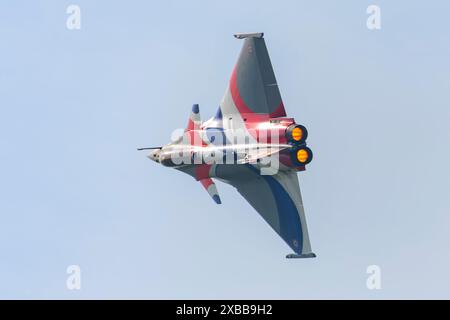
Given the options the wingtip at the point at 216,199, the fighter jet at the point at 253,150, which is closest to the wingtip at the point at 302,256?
the fighter jet at the point at 253,150

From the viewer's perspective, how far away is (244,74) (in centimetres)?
8612

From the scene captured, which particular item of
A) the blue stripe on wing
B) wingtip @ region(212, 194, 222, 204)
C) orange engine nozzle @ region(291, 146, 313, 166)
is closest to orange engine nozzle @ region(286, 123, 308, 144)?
orange engine nozzle @ region(291, 146, 313, 166)

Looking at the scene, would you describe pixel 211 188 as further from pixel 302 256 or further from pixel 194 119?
pixel 302 256

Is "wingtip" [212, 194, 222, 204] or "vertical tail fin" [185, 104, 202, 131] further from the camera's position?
"vertical tail fin" [185, 104, 202, 131]

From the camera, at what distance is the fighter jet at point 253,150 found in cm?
8312

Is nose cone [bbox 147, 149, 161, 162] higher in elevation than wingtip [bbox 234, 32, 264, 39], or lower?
lower

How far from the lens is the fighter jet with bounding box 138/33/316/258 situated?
273 ft

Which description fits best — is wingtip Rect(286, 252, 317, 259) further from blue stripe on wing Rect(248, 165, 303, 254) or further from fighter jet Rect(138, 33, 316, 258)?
Result: blue stripe on wing Rect(248, 165, 303, 254)

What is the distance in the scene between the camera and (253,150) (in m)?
83.3
